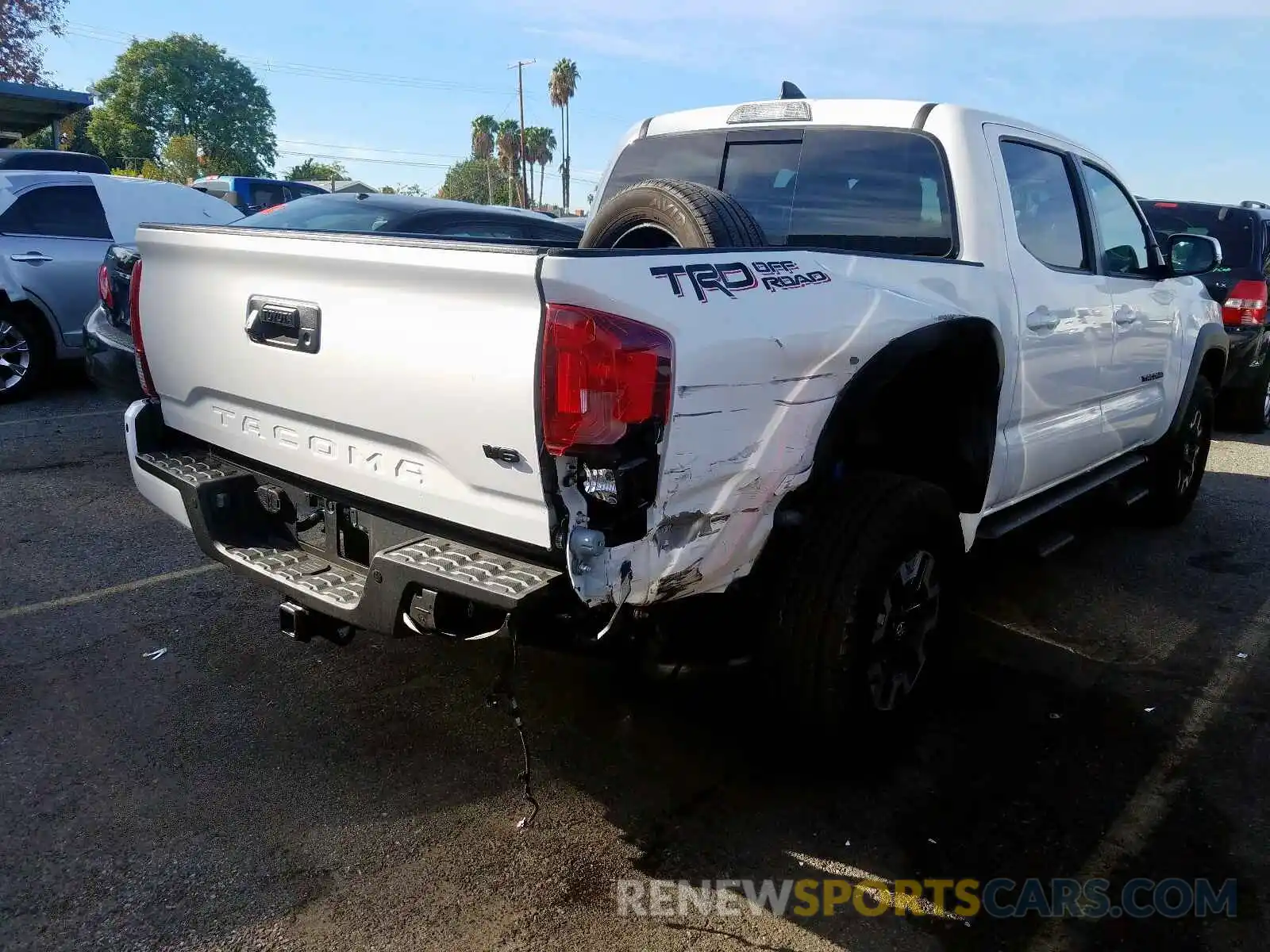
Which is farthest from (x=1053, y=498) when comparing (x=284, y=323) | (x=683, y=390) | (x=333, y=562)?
(x=284, y=323)

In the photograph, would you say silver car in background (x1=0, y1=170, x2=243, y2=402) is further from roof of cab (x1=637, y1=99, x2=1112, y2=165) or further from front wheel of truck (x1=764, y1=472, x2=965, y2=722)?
front wheel of truck (x1=764, y1=472, x2=965, y2=722)

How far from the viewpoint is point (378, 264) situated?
242 centimetres

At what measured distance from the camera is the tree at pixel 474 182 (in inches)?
3383

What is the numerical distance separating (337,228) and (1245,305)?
23.0 feet

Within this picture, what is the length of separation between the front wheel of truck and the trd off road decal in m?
0.65

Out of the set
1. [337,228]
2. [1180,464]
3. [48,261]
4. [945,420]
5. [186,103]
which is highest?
[186,103]

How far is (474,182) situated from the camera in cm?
9494

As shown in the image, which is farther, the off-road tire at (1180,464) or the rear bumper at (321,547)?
the off-road tire at (1180,464)

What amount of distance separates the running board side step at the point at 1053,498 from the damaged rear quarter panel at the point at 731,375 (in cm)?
116

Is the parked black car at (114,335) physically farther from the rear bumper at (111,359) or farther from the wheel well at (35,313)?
the wheel well at (35,313)

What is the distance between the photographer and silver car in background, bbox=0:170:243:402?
309 inches

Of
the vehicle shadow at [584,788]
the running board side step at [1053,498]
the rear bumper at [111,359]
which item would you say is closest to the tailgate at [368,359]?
the vehicle shadow at [584,788]

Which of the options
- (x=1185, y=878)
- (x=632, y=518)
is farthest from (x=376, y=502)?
(x=1185, y=878)

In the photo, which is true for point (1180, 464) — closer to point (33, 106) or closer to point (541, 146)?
point (33, 106)
